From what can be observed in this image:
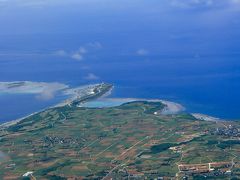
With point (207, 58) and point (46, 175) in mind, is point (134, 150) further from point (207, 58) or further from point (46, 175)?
point (207, 58)

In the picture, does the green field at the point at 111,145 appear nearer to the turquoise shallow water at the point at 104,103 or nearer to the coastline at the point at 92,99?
the coastline at the point at 92,99

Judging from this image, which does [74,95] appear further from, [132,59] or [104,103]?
[132,59]

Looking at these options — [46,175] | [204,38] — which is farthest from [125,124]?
[204,38]

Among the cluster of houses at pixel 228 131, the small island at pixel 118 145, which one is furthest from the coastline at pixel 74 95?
the cluster of houses at pixel 228 131

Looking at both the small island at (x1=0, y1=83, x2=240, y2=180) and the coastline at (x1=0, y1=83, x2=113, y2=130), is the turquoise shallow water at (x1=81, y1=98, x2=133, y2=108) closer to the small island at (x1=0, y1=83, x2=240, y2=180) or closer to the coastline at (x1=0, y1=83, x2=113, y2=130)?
the coastline at (x1=0, y1=83, x2=113, y2=130)

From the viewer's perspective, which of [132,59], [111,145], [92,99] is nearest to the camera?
[111,145]

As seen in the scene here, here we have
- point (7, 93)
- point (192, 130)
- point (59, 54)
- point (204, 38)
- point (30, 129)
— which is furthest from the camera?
point (204, 38)

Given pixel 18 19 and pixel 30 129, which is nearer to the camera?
pixel 30 129

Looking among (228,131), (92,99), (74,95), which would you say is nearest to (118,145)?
(228,131)
